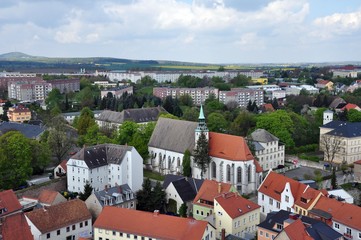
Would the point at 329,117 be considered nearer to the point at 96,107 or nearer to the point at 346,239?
the point at 346,239

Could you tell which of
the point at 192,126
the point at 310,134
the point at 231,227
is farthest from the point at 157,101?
the point at 231,227

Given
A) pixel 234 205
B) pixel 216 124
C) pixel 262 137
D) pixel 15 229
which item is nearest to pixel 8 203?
pixel 15 229

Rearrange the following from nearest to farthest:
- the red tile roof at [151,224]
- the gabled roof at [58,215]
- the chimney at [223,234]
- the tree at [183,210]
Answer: the red tile roof at [151,224] → the chimney at [223,234] → the gabled roof at [58,215] → the tree at [183,210]

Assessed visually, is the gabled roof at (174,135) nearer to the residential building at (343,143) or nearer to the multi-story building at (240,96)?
the residential building at (343,143)

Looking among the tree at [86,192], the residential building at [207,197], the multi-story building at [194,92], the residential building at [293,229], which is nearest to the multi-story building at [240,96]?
the multi-story building at [194,92]

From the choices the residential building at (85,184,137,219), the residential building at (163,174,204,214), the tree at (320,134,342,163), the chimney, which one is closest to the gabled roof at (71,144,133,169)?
the residential building at (85,184,137,219)

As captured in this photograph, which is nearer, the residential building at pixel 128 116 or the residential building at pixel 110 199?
the residential building at pixel 110 199

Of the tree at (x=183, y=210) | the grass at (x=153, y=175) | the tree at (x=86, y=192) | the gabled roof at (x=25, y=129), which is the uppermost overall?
the gabled roof at (x=25, y=129)
